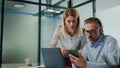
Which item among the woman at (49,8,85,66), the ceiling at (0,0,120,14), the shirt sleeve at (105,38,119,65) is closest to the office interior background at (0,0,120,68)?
the ceiling at (0,0,120,14)

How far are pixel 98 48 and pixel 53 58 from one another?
363 mm

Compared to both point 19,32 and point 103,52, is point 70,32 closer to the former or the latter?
point 103,52

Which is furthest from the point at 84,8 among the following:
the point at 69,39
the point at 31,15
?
the point at 69,39

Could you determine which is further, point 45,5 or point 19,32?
point 45,5

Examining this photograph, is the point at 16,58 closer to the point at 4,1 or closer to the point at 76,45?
the point at 4,1

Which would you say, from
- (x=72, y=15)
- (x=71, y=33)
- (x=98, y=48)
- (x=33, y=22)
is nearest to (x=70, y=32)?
(x=71, y=33)

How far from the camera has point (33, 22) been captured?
5598 mm

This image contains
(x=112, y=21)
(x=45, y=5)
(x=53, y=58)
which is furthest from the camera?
(x=45, y=5)

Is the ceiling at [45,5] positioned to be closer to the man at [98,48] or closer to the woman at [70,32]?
the woman at [70,32]

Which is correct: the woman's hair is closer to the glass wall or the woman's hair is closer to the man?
the man

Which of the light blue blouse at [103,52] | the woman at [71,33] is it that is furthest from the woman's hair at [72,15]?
the light blue blouse at [103,52]

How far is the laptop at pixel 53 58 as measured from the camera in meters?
1.29

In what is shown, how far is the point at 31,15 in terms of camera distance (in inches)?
221

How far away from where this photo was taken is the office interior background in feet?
17.0
